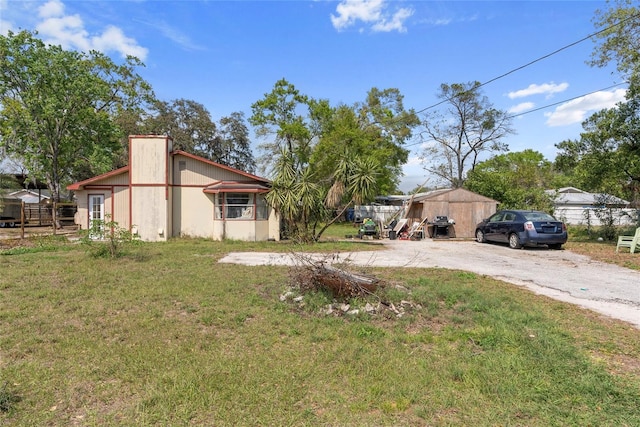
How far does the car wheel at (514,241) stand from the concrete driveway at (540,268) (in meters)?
0.28

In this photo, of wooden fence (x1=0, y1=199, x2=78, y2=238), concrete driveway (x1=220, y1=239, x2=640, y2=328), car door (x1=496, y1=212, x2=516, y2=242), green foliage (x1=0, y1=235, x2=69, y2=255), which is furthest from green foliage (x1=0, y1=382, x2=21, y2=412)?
wooden fence (x1=0, y1=199, x2=78, y2=238)

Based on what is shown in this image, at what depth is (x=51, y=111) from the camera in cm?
2081

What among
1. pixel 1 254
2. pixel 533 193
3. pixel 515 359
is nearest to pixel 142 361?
pixel 515 359

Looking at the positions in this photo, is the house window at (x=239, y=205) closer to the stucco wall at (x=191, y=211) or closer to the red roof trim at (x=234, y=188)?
the red roof trim at (x=234, y=188)

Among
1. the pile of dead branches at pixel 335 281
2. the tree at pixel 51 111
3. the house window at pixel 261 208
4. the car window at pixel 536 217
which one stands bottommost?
the pile of dead branches at pixel 335 281

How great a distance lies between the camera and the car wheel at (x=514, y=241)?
1353 cm

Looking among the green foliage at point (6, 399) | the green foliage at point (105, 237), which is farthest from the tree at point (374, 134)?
the green foliage at point (6, 399)

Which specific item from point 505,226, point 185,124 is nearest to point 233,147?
point 185,124

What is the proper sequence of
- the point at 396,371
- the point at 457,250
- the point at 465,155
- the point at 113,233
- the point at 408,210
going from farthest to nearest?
the point at 465,155 < the point at 408,210 < the point at 457,250 < the point at 113,233 < the point at 396,371

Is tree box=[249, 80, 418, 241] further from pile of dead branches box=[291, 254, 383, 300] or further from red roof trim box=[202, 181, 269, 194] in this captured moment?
pile of dead branches box=[291, 254, 383, 300]

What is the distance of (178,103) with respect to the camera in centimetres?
3638

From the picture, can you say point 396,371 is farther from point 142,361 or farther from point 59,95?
point 59,95

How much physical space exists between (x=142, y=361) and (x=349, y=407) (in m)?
2.08

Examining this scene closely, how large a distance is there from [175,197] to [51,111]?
447 inches
